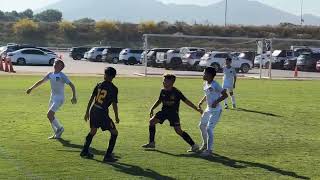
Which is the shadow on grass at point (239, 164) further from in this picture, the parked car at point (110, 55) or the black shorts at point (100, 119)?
the parked car at point (110, 55)

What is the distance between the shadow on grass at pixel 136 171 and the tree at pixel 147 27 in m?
86.0

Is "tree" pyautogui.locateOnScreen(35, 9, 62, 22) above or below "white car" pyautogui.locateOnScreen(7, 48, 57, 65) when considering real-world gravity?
above

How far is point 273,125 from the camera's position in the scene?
15781 mm

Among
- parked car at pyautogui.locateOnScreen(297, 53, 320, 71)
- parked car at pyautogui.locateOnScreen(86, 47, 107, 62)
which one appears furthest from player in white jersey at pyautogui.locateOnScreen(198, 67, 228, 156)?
parked car at pyautogui.locateOnScreen(86, 47, 107, 62)

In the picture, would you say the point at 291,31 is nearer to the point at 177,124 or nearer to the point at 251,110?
the point at 251,110

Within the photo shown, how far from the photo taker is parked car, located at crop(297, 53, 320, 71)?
52.2 metres

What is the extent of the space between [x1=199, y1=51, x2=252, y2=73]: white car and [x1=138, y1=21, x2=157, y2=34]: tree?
4925 cm

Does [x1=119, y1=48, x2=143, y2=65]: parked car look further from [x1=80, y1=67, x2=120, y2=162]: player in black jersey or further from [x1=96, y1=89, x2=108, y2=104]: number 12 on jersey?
[x1=96, y1=89, x2=108, y2=104]: number 12 on jersey

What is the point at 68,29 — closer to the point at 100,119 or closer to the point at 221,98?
the point at 221,98

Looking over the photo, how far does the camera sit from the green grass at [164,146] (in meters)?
9.77

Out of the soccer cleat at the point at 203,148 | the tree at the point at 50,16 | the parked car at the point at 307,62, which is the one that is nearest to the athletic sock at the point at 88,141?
the soccer cleat at the point at 203,148

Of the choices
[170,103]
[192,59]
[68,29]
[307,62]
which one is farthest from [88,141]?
[68,29]

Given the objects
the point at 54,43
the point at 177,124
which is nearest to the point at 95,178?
the point at 177,124

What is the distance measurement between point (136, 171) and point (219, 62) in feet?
121
